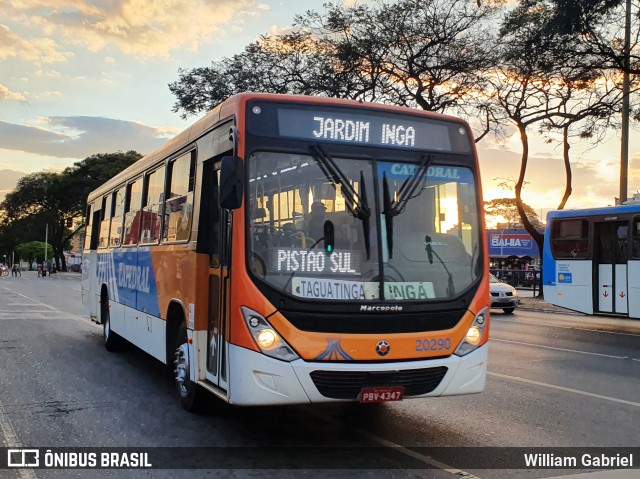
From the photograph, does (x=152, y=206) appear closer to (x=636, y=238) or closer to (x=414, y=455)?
(x=414, y=455)

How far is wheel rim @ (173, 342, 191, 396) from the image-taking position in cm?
688

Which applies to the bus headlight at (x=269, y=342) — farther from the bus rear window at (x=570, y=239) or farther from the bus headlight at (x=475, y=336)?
the bus rear window at (x=570, y=239)

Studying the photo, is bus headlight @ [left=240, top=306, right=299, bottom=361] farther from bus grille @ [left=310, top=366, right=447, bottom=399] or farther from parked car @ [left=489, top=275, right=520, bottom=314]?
parked car @ [left=489, top=275, right=520, bottom=314]

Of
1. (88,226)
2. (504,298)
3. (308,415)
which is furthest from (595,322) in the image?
(308,415)

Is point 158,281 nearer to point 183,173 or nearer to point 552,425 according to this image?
point 183,173

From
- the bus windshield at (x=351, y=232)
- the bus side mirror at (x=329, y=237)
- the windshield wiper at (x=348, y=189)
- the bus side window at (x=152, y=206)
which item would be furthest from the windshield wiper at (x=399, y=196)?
the bus side window at (x=152, y=206)

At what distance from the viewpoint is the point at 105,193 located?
12.6 m

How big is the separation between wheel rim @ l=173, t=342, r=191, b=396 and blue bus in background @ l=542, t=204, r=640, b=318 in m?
13.1

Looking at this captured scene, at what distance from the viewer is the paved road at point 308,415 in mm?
6008

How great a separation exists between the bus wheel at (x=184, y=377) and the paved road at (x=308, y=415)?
143 mm

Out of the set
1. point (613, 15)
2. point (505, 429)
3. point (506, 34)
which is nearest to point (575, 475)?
point (505, 429)

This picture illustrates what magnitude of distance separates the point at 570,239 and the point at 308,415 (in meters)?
13.4

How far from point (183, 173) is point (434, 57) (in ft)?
71.4

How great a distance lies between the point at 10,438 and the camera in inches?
238
